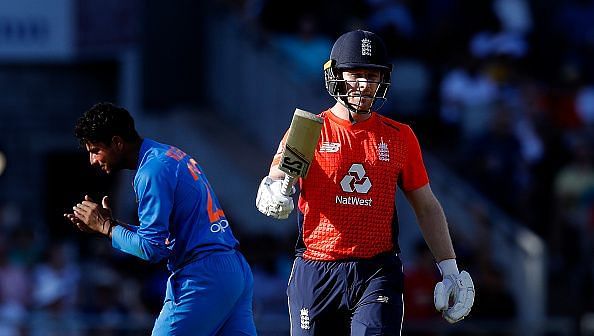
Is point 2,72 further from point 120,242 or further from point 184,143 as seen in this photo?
point 120,242

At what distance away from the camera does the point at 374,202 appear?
8.02 m

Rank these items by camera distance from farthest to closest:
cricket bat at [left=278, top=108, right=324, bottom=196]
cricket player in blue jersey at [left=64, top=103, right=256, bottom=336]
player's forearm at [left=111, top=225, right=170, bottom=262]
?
cricket player in blue jersey at [left=64, top=103, right=256, bottom=336] < player's forearm at [left=111, top=225, right=170, bottom=262] < cricket bat at [left=278, top=108, right=324, bottom=196]

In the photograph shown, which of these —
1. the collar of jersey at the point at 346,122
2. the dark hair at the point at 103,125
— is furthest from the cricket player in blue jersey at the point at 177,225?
the collar of jersey at the point at 346,122

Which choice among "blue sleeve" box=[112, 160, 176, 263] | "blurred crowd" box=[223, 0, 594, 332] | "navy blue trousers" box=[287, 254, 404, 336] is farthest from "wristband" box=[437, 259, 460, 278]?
"blurred crowd" box=[223, 0, 594, 332]

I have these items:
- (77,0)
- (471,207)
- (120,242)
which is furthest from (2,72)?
(120,242)

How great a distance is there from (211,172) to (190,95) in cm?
144

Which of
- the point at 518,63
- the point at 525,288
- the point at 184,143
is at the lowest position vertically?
the point at 525,288

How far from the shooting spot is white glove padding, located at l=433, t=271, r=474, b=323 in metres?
8.08

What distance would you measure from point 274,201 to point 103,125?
1063 millimetres

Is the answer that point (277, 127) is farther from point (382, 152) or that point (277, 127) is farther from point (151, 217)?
point (151, 217)

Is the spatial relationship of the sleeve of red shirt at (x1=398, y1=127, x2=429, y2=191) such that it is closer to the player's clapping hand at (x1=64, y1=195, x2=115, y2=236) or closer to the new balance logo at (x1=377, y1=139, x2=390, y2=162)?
the new balance logo at (x1=377, y1=139, x2=390, y2=162)

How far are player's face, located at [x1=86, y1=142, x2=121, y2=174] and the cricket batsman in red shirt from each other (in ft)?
2.89

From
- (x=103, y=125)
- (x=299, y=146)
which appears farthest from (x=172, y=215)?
(x=299, y=146)

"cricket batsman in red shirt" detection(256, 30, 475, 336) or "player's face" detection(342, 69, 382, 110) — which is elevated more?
"player's face" detection(342, 69, 382, 110)
